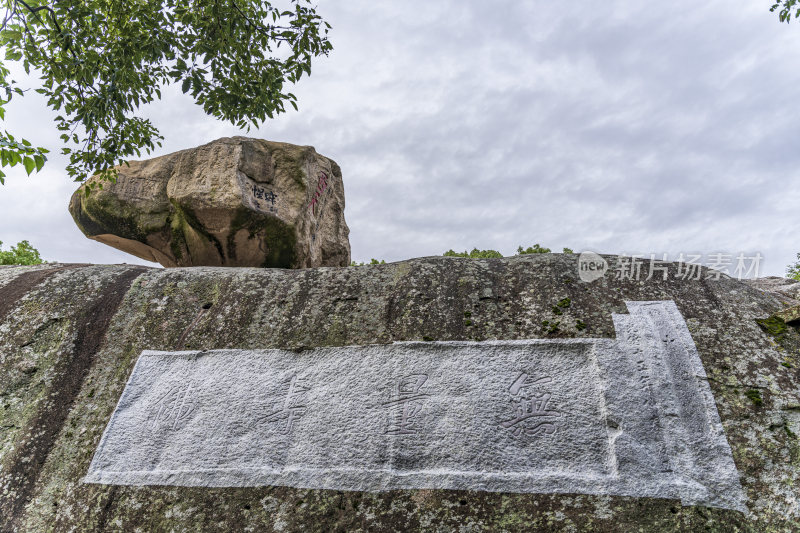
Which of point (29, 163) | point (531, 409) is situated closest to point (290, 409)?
point (531, 409)

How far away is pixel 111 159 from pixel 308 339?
13.2 feet

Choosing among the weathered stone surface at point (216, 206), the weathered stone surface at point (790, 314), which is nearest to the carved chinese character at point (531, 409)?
the weathered stone surface at point (790, 314)

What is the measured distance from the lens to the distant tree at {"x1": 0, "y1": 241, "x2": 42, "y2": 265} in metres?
11.5

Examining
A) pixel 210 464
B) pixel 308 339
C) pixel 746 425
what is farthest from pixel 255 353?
pixel 746 425

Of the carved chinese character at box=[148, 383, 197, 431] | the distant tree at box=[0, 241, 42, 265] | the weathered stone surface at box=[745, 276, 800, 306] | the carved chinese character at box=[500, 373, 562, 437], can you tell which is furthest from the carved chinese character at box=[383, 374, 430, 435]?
the distant tree at box=[0, 241, 42, 265]

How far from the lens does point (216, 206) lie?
18.6ft

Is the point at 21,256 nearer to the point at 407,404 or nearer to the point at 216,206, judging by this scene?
the point at 216,206

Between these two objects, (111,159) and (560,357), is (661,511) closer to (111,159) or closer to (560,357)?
(560,357)

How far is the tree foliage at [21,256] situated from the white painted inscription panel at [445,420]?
32.4 feet

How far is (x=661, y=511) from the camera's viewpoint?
9.37 ft

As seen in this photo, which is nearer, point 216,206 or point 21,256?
point 216,206

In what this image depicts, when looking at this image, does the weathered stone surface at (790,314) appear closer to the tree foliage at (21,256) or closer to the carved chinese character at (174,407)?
the carved chinese character at (174,407)

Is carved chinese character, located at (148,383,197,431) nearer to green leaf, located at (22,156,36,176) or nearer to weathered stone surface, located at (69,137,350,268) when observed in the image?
green leaf, located at (22,156,36,176)

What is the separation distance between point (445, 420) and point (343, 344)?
1.10 m
